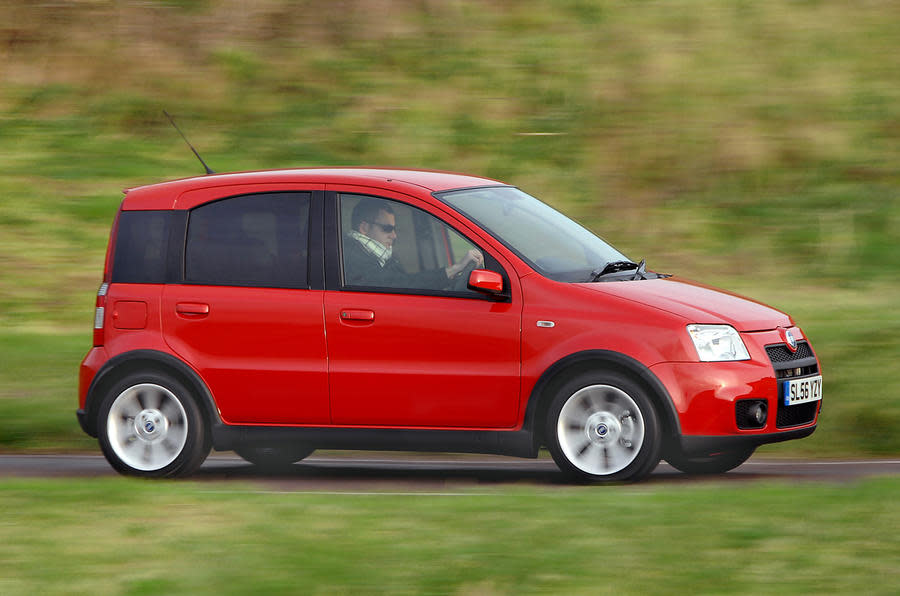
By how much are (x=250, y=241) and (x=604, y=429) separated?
239 centimetres

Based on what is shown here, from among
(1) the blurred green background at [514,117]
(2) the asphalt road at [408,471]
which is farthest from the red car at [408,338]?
(1) the blurred green background at [514,117]

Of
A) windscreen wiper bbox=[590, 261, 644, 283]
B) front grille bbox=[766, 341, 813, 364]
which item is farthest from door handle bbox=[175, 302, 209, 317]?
front grille bbox=[766, 341, 813, 364]

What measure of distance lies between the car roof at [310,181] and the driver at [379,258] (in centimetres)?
18

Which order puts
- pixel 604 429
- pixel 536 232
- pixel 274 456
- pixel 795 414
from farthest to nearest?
pixel 274 456 → pixel 536 232 → pixel 795 414 → pixel 604 429

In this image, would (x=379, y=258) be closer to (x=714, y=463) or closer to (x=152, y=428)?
(x=152, y=428)

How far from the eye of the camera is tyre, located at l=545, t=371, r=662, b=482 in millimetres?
7914

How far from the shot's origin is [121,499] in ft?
22.9

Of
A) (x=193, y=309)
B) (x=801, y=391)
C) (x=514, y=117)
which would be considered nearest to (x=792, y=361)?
(x=801, y=391)

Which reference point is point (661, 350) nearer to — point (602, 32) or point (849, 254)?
point (849, 254)

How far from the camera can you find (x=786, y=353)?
830 cm

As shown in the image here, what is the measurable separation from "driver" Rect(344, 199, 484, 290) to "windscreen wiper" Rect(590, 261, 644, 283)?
0.70 meters

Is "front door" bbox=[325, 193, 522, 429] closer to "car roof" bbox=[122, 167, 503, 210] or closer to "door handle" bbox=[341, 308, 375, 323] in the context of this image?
"door handle" bbox=[341, 308, 375, 323]

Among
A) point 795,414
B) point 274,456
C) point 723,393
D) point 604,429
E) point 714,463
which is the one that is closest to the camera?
point 723,393

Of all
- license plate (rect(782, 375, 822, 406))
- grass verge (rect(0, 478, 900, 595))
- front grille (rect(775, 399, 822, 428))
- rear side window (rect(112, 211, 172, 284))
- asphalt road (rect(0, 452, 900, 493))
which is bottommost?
asphalt road (rect(0, 452, 900, 493))
